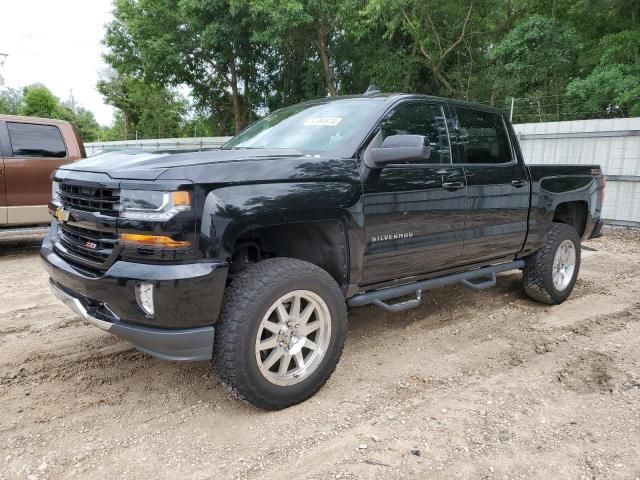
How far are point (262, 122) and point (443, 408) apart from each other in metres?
2.68

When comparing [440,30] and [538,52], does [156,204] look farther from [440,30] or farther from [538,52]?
[440,30]

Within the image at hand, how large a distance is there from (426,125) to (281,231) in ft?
4.87

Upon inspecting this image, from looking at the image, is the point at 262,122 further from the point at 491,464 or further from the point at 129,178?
the point at 491,464

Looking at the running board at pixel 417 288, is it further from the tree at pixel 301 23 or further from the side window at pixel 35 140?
the tree at pixel 301 23

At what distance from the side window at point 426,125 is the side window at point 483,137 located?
245 mm

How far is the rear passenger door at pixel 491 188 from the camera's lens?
3.97 meters

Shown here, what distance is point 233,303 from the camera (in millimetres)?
2631

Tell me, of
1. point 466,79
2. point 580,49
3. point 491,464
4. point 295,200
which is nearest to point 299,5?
point 466,79

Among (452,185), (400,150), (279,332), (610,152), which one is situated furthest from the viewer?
(610,152)

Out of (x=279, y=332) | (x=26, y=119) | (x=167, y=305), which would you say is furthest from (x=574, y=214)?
(x=26, y=119)

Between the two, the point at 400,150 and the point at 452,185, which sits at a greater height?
the point at 400,150

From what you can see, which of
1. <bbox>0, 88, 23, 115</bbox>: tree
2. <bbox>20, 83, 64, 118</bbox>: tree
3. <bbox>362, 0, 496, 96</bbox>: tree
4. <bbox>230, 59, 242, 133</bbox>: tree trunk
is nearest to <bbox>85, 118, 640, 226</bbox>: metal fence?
<bbox>362, 0, 496, 96</bbox>: tree

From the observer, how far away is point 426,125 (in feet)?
12.4

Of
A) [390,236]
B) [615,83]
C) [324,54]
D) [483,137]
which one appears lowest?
[390,236]
